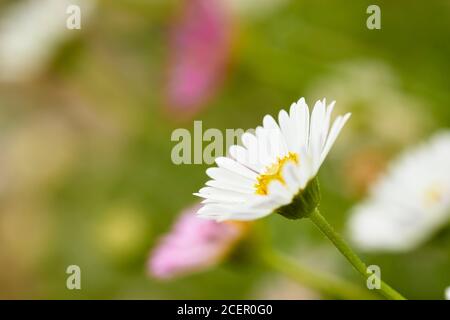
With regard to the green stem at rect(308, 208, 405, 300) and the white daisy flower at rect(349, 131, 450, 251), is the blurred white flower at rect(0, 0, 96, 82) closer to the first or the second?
the white daisy flower at rect(349, 131, 450, 251)

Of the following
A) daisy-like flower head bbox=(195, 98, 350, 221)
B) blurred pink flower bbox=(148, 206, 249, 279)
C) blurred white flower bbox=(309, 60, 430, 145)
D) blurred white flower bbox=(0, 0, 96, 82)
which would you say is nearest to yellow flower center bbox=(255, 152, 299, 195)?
daisy-like flower head bbox=(195, 98, 350, 221)

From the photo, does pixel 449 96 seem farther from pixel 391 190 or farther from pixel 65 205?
pixel 65 205

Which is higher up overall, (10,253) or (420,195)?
(10,253)

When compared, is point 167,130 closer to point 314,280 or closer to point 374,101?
point 374,101

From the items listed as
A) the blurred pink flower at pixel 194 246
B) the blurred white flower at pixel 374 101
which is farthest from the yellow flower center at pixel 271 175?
the blurred white flower at pixel 374 101

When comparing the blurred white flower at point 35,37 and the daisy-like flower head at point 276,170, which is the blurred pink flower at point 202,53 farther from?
the daisy-like flower head at point 276,170
